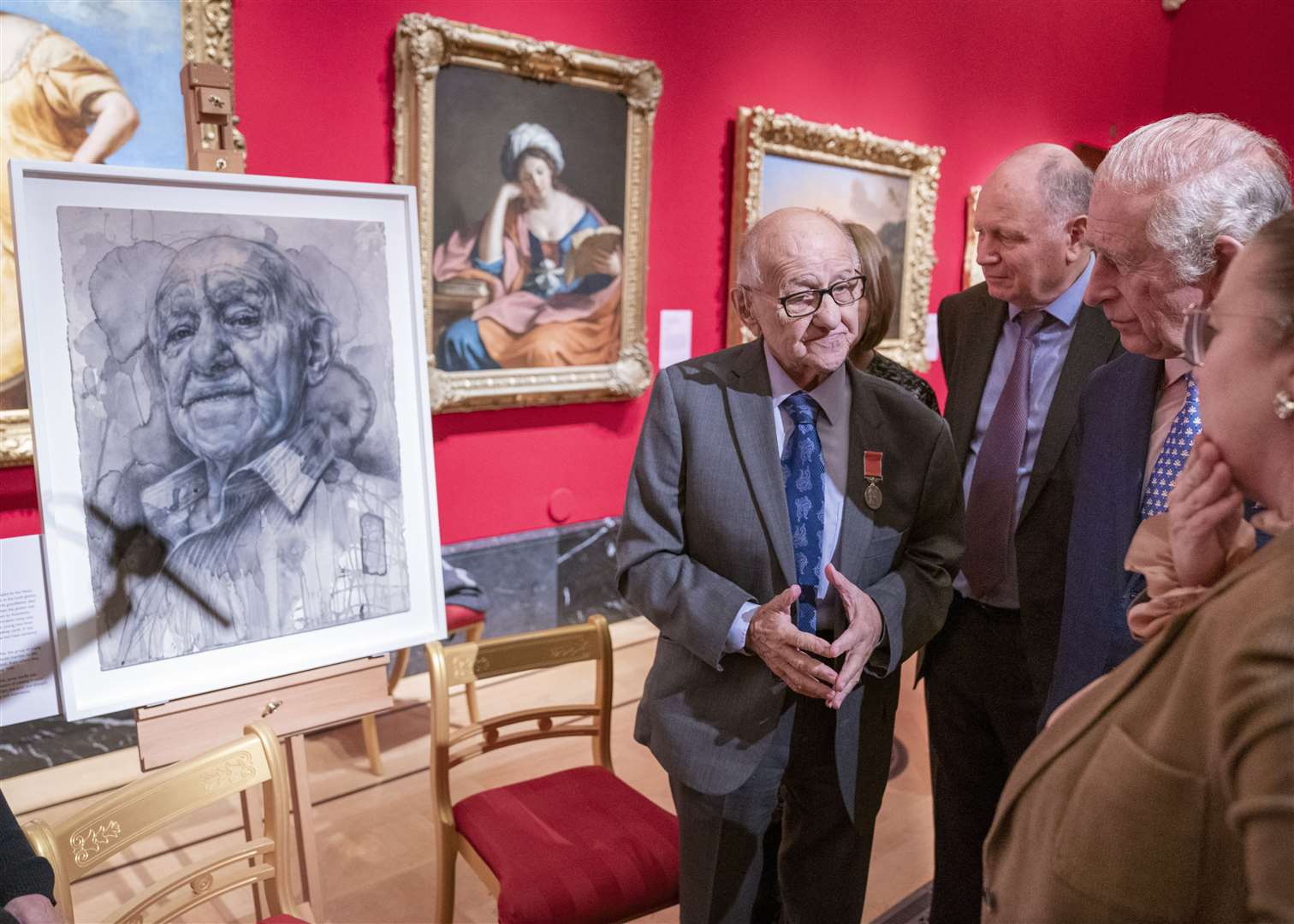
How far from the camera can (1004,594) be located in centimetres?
210

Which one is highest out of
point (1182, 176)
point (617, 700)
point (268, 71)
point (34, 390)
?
point (268, 71)

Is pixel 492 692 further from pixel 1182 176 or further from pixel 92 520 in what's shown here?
pixel 1182 176

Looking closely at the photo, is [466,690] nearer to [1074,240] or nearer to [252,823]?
[252,823]

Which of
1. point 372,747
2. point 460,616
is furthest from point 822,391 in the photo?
point 372,747

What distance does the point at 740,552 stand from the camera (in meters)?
1.82

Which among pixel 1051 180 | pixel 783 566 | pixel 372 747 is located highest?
pixel 1051 180

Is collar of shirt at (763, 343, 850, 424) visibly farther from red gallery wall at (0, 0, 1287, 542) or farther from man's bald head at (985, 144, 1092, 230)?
red gallery wall at (0, 0, 1287, 542)

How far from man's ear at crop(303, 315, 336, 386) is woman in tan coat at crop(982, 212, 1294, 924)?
165cm

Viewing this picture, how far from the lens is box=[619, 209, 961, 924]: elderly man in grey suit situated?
5.89 ft

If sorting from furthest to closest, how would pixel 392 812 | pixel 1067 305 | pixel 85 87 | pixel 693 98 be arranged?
pixel 693 98 < pixel 392 812 < pixel 85 87 < pixel 1067 305

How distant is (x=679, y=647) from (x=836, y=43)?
4148 mm

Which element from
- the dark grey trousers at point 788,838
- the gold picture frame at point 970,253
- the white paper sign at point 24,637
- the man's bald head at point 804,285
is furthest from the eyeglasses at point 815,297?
the gold picture frame at point 970,253

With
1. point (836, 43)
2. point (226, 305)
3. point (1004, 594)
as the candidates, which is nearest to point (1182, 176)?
point (1004, 594)

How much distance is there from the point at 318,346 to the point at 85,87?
1521 mm
